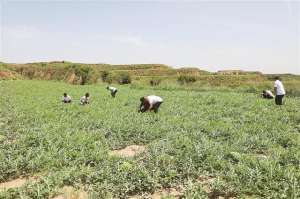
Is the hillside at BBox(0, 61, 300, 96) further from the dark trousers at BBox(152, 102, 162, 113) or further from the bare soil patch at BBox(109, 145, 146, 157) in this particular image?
the bare soil patch at BBox(109, 145, 146, 157)

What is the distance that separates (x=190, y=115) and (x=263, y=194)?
29.5ft

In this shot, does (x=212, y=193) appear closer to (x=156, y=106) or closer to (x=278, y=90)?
(x=156, y=106)

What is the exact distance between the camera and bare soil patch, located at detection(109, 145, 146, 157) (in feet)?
29.2

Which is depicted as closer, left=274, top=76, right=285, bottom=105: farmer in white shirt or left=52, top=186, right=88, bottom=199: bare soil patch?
left=52, top=186, right=88, bottom=199: bare soil patch

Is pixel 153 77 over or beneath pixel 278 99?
over

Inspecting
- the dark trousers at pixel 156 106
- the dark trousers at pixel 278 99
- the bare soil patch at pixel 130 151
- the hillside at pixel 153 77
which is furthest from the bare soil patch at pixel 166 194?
the hillside at pixel 153 77

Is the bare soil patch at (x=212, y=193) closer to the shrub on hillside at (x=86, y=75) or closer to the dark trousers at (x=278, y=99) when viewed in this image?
the dark trousers at (x=278, y=99)

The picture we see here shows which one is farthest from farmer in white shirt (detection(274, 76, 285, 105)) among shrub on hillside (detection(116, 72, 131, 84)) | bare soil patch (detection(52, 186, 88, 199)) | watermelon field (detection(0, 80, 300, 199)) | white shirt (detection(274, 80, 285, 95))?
shrub on hillside (detection(116, 72, 131, 84))

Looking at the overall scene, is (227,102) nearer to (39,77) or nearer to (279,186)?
(279,186)

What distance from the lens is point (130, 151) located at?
9281mm

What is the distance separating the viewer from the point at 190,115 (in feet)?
49.7

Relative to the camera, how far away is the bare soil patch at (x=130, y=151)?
890 cm

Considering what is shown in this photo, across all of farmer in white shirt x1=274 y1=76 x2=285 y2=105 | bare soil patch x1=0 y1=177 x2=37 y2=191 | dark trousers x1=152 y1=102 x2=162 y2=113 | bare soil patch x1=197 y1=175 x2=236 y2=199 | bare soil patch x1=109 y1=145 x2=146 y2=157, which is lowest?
bare soil patch x1=0 y1=177 x2=37 y2=191

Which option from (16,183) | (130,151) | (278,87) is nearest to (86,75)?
(278,87)
